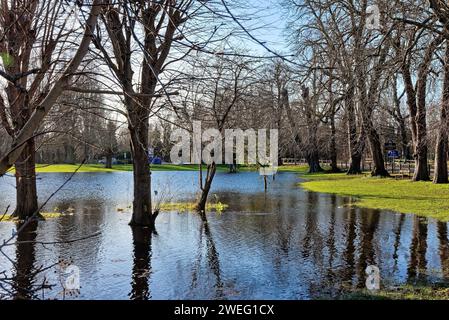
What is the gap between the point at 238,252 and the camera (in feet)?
34.3

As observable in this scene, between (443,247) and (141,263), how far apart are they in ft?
21.2

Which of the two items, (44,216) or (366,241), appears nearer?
(366,241)

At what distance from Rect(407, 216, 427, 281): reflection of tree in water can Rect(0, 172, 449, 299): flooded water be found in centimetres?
2

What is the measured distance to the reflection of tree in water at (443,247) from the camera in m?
8.56

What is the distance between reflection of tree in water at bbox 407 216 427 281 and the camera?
8391 millimetres

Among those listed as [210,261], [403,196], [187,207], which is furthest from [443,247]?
[403,196]

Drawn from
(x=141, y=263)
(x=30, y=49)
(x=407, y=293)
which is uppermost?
(x=30, y=49)

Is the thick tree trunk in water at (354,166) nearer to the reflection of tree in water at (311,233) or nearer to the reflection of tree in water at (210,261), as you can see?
the reflection of tree in water at (311,233)

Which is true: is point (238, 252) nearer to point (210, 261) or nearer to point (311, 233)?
point (210, 261)

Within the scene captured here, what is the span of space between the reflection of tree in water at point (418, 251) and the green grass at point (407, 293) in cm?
75

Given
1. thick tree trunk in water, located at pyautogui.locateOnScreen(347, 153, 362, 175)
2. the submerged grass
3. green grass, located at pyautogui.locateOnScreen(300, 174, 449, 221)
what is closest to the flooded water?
the submerged grass
